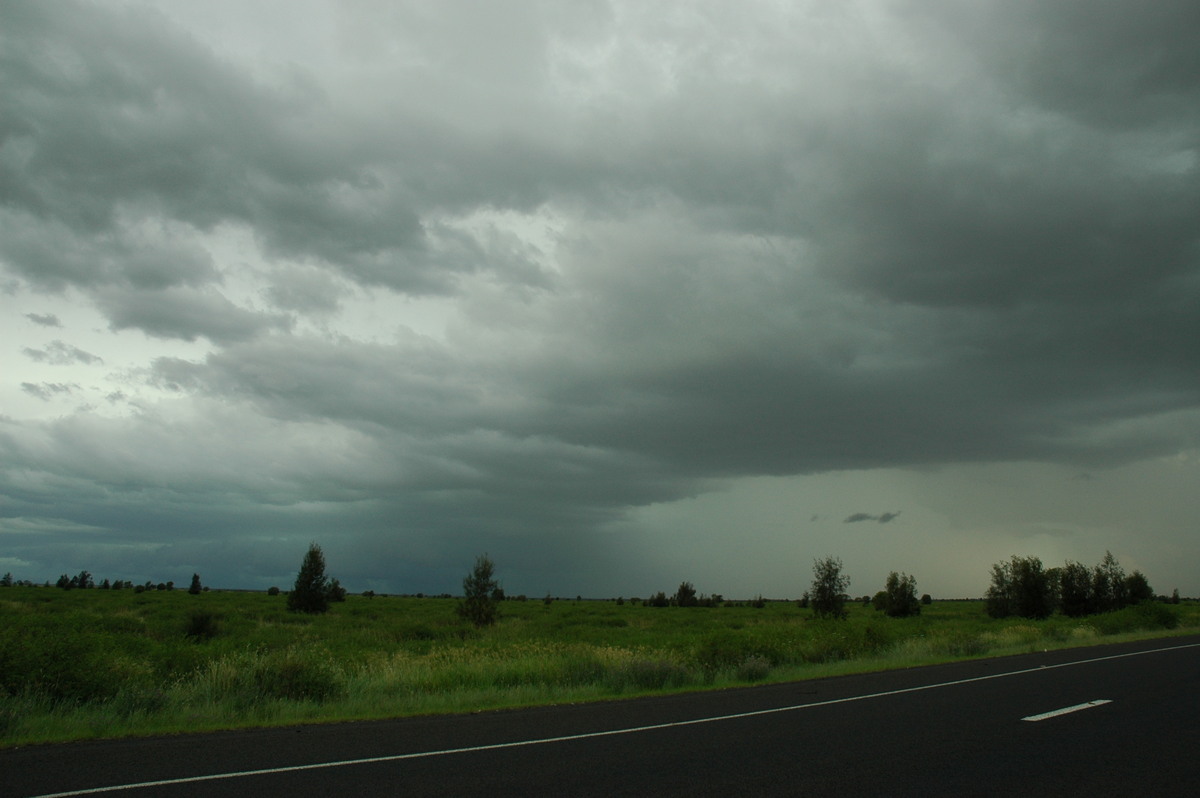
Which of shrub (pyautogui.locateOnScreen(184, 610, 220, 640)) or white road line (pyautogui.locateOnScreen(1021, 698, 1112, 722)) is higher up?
white road line (pyautogui.locateOnScreen(1021, 698, 1112, 722))

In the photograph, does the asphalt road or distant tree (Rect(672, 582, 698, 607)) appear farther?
distant tree (Rect(672, 582, 698, 607))

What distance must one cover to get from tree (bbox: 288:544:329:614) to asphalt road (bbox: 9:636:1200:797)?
49.3 meters

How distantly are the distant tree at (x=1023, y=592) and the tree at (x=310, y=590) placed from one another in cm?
6201

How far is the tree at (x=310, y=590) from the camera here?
57.4 meters

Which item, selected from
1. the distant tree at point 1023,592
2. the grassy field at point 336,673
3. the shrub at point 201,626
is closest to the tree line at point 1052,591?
the distant tree at point 1023,592

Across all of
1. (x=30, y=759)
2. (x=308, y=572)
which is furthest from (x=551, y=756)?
(x=308, y=572)

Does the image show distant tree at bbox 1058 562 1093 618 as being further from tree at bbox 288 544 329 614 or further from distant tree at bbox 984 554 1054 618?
tree at bbox 288 544 329 614

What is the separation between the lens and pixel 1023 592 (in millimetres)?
72875

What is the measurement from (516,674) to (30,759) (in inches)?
457

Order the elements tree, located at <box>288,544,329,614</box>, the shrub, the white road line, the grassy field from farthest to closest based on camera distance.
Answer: tree, located at <box>288,544,329,614</box>
the shrub
the grassy field
the white road line

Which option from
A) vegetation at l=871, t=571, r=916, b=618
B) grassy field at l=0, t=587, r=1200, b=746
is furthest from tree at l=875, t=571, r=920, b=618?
grassy field at l=0, t=587, r=1200, b=746

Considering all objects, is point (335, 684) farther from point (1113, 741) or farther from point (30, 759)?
point (1113, 741)

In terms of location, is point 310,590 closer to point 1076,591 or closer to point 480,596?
point 480,596

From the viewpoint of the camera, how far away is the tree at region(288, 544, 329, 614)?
5744 cm
